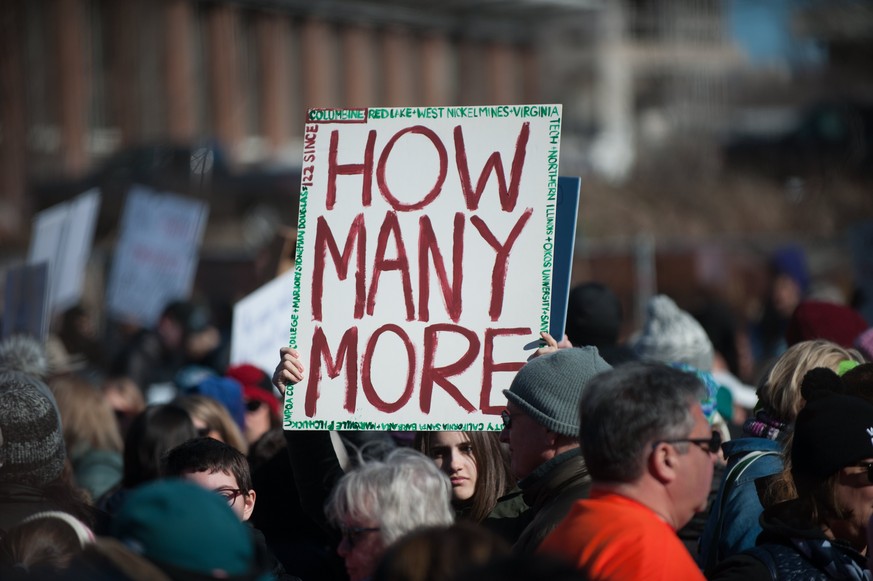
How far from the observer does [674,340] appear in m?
6.27

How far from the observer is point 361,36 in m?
44.6

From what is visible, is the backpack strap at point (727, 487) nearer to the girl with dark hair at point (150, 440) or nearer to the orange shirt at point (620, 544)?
the orange shirt at point (620, 544)

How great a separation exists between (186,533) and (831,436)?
5.62ft

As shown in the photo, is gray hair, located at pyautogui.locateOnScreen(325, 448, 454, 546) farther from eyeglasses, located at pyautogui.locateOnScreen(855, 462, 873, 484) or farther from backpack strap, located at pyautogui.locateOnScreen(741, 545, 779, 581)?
eyeglasses, located at pyautogui.locateOnScreen(855, 462, 873, 484)

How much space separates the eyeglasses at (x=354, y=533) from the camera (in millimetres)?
3365

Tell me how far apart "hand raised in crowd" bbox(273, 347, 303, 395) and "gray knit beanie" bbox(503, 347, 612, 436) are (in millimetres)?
839

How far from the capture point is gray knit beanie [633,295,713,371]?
6242 millimetres

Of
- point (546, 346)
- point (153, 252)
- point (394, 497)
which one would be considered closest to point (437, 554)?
point (394, 497)

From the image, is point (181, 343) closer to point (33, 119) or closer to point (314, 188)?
point (314, 188)

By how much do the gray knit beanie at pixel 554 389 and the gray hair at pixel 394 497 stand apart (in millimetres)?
310

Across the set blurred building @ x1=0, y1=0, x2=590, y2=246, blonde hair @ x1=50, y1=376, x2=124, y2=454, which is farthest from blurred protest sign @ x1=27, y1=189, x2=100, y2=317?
blurred building @ x1=0, y1=0, x2=590, y2=246

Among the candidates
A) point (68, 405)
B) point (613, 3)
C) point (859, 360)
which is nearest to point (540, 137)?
point (859, 360)

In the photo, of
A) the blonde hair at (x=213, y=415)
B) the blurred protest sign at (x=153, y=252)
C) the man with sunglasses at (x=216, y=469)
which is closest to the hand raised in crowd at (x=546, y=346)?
the man with sunglasses at (x=216, y=469)

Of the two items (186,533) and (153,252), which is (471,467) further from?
(153,252)
